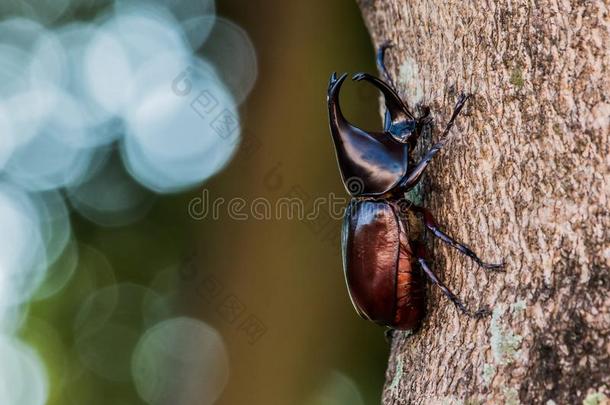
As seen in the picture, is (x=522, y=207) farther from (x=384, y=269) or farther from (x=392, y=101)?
(x=392, y=101)

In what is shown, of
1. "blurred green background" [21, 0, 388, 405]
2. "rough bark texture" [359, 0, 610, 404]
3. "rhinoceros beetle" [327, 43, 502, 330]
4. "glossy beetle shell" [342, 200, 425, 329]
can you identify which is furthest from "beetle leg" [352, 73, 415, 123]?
"blurred green background" [21, 0, 388, 405]

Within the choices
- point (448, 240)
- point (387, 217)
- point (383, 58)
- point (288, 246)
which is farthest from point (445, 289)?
point (288, 246)

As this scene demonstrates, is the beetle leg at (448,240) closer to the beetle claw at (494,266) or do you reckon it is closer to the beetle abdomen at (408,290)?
the beetle claw at (494,266)

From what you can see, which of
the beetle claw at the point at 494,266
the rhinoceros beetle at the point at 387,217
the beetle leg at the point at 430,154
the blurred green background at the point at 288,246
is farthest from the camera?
the blurred green background at the point at 288,246

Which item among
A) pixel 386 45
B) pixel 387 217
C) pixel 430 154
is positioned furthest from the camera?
pixel 386 45

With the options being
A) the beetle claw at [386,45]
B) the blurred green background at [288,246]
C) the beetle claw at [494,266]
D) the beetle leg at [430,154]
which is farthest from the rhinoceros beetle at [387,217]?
the blurred green background at [288,246]

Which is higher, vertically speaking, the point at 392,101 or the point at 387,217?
the point at 392,101

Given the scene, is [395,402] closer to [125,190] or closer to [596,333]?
[596,333]
